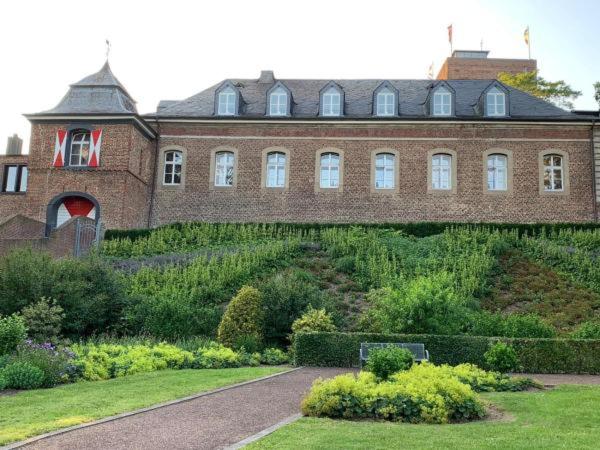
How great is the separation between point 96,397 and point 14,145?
3628cm

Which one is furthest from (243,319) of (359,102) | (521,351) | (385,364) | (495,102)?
(495,102)

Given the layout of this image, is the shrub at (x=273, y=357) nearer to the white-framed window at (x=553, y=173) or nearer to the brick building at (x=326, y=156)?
the brick building at (x=326, y=156)

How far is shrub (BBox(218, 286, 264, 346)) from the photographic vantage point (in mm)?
15477

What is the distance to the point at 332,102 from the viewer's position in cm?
3178

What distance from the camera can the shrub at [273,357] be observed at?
14.4 meters

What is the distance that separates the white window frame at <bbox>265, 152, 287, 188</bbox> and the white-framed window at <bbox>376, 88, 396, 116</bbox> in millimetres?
5027

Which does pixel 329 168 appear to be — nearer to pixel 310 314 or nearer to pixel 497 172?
pixel 497 172

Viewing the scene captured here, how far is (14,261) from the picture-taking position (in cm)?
1633

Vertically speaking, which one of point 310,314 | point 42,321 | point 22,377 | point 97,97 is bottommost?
point 22,377

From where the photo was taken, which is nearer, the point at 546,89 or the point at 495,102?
the point at 495,102

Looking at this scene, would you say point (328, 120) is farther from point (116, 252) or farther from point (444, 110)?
point (116, 252)

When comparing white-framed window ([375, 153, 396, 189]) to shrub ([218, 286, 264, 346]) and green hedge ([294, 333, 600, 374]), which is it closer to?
shrub ([218, 286, 264, 346])

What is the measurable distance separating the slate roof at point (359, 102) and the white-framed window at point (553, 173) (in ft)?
6.13


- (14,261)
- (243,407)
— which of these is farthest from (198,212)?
(243,407)
